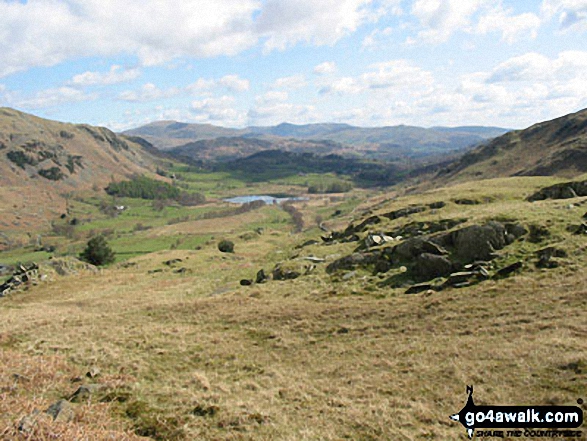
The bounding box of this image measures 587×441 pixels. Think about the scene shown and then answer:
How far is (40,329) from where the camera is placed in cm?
2606

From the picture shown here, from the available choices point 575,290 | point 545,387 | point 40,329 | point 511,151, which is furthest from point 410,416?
point 511,151

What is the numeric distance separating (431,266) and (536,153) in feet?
523

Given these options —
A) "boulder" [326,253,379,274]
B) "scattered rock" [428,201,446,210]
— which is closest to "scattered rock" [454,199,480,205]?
"scattered rock" [428,201,446,210]

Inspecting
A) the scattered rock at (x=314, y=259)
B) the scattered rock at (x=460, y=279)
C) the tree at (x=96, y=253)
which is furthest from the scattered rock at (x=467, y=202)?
the tree at (x=96, y=253)

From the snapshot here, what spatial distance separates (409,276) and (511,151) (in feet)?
568

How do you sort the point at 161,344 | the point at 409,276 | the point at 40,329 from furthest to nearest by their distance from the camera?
the point at 409,276
the point at 40,329
the point at 161,344

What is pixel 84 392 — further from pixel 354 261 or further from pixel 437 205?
pixel 437 205

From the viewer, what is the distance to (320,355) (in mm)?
19453

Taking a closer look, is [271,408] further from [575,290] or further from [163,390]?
[575,290]

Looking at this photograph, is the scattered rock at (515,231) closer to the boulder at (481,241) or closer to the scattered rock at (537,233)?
the scattered rock at (537,233)

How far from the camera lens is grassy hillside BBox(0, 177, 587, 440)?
41.4 feet

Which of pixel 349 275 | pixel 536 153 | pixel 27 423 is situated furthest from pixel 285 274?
pixel 536 153

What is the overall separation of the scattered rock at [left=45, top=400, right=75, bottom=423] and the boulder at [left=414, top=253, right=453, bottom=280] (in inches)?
964

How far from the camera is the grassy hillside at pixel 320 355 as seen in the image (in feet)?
41.4
